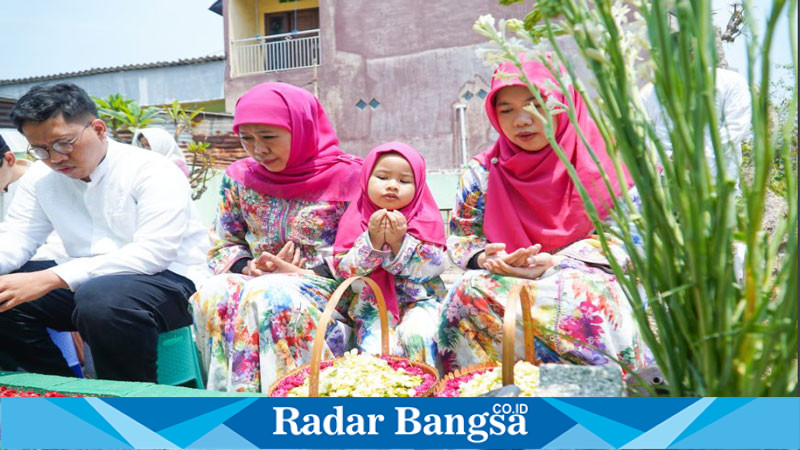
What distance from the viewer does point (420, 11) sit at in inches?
417

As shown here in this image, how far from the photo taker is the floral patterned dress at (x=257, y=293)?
203cm

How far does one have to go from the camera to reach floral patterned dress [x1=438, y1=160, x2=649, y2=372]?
1.76 metres

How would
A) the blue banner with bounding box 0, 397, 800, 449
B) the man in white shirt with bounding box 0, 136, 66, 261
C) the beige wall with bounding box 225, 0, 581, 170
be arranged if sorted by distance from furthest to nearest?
the beige wall with bounding box 225, 0, 581, 170 → the man in white shirt with bounding box 0, 136, 66, 261 → the blue banner with bounding box 0, 397, 800, 449

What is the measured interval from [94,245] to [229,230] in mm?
524

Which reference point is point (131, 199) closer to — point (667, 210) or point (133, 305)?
point (133, 305)

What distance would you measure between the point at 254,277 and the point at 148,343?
422 millimetres

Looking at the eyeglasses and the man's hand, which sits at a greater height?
the eyeglasses

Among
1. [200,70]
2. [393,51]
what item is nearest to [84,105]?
[393,51]

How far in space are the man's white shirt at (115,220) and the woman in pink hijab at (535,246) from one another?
3.56 feet

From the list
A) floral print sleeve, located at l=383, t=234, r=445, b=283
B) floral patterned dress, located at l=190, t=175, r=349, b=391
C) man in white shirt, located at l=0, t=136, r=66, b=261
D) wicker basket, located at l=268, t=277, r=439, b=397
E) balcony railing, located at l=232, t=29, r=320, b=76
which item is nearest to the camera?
wicker basket, located at l=268, t=277, r=439, b=397

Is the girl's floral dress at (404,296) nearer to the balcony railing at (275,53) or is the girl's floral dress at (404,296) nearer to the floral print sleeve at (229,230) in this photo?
the floral print sleeve at (229,230)

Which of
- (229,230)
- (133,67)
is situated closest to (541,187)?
(229,230)

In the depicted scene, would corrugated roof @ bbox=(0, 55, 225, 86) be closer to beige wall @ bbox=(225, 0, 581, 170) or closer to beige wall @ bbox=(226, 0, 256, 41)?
beige wall @ bbox=(226, 0, 256, 41)

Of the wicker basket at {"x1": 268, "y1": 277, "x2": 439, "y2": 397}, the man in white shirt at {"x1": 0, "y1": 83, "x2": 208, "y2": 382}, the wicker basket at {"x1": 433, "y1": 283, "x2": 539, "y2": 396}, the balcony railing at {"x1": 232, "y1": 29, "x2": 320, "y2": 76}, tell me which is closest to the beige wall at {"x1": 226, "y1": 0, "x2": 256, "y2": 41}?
the balcony railing at {"x1": 232, "y1": 29, "x2": 320, "y2": 76}
